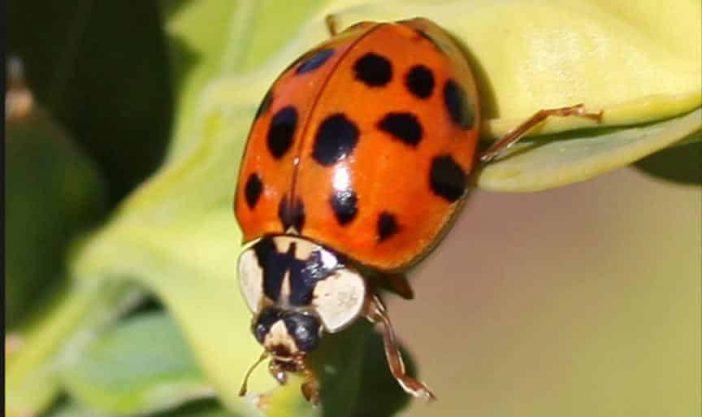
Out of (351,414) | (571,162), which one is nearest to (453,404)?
(351,414)

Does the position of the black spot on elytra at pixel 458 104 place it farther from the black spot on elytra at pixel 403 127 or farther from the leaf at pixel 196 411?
the leaf at pixel 196 411

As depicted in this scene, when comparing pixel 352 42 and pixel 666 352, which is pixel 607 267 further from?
pixel 352 42

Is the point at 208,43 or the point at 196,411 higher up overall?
the point at 208,43

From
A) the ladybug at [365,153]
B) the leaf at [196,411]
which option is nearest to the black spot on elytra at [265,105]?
the ladybug at [365,153]

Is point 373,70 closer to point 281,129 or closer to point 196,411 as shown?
point 281,129

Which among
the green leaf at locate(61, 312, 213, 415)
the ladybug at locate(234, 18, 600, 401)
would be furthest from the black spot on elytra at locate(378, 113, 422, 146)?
the green leaf at locate(61, 312, 213, 415)

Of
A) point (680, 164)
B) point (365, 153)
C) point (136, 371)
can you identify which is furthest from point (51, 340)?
point (680, 164)

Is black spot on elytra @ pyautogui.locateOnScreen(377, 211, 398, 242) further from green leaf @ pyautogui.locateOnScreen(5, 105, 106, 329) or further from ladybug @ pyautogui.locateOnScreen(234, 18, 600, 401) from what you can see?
green leaf @ pyautogui.locateOnScreen(5, 105, 106, 329)

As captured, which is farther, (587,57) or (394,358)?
(394,358)
